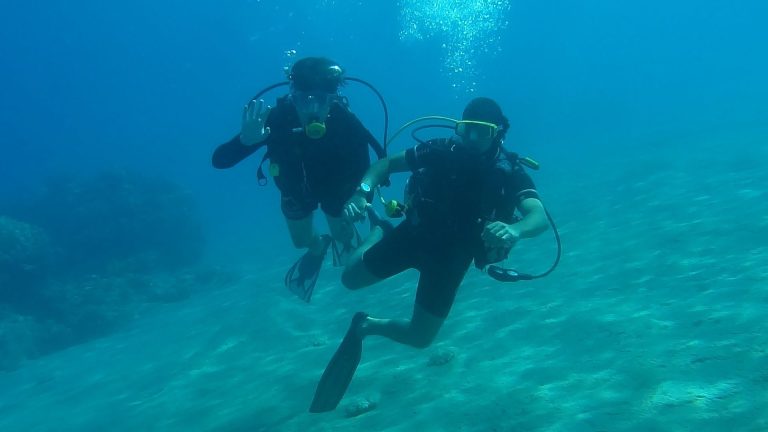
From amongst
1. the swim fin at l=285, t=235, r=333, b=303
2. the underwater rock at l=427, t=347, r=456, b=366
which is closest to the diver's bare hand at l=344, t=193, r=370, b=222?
the swim fin at l=285, t=235, r=333, b=303

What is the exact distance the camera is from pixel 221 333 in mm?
12906

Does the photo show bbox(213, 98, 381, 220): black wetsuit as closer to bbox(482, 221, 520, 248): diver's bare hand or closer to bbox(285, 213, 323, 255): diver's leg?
bbox(285, 213, 323, 255): diver's leg

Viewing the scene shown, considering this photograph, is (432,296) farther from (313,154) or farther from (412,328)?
(313,154)

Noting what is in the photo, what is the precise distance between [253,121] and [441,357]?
4143 millimetres

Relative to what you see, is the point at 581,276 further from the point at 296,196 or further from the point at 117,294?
the point at 117,294

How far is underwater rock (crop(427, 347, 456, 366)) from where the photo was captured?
7699 mm

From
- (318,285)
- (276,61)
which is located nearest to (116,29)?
(276,61)

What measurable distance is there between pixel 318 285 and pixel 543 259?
21.6ft

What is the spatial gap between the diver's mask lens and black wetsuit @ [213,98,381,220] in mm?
1729

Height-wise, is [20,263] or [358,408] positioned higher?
[20,263]

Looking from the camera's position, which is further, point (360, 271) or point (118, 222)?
point (118, 222)

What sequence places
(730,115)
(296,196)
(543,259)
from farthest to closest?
1. (730,115)
2. (543,259)
3. (296,196)

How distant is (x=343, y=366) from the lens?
257 inches

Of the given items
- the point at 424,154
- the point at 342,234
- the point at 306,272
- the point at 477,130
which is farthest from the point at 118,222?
the point at 477,130
